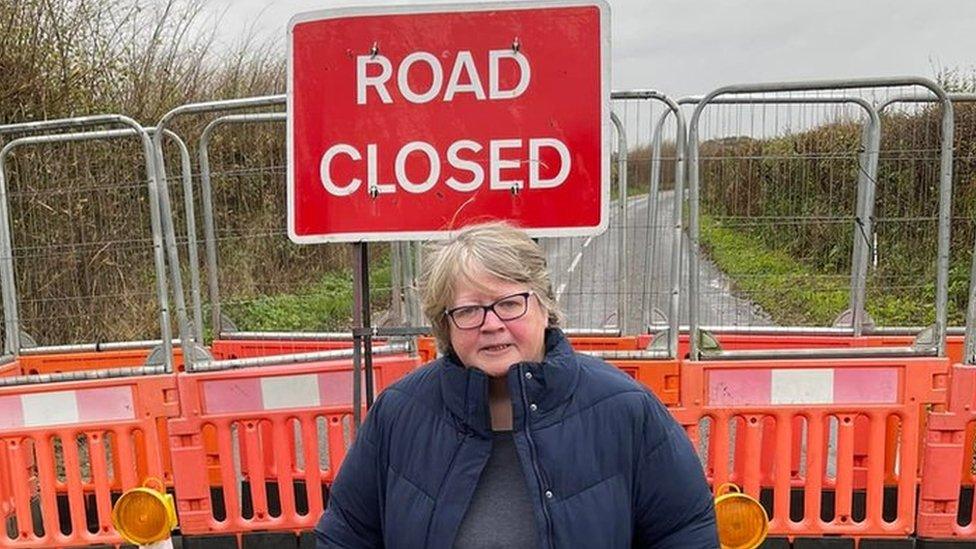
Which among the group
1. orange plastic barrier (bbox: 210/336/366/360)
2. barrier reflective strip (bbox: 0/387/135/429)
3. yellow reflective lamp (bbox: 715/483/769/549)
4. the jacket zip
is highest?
the jacket zip

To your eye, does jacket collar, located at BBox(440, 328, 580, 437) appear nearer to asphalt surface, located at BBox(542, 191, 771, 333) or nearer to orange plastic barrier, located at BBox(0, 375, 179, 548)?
asphalt surface, located at BBox(542, 191, 771, 333)

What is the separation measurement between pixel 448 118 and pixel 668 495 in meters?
1.51

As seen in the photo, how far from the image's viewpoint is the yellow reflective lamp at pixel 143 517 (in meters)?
3.46

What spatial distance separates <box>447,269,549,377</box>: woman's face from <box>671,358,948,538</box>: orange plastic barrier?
211cm

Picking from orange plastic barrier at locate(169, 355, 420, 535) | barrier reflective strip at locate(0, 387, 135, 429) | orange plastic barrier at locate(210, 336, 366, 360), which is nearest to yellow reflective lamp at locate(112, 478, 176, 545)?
orange plastic barrier at locate(169, 355, 420, 535)

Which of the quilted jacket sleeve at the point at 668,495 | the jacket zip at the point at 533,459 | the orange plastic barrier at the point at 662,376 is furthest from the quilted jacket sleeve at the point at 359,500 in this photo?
the orange plastic barrier at the point at 662,376

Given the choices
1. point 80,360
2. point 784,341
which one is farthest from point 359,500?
point 80,360

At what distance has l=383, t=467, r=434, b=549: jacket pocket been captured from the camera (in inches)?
71.7

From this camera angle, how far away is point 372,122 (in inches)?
111

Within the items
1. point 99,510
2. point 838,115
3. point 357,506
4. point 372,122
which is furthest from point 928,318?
point 99,510

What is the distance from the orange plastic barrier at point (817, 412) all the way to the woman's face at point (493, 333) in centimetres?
211

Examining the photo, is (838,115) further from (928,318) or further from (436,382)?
(436,382)

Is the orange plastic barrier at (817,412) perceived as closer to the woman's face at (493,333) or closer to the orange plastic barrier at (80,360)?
the woman's face at (493,333)

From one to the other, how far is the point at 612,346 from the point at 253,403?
78.3 inches
